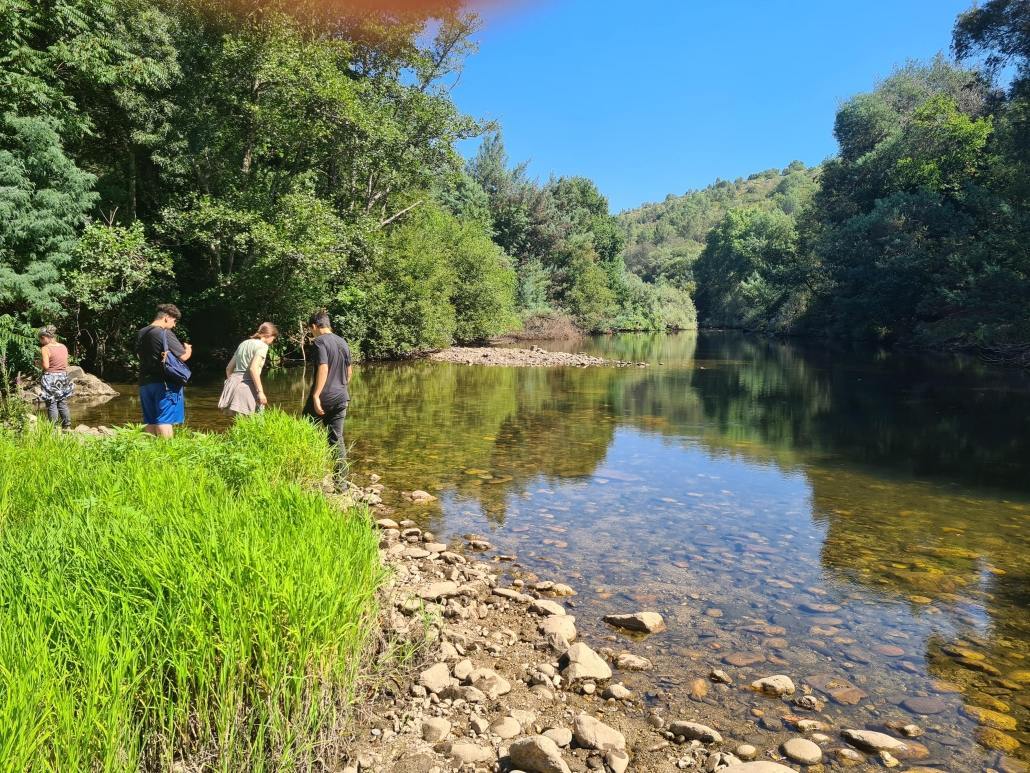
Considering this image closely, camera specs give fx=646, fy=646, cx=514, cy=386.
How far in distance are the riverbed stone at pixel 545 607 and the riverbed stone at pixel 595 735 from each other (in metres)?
1.68

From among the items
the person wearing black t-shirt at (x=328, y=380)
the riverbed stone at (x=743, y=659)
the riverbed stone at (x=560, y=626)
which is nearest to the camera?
the riverbed stone at (x=743, y=659)

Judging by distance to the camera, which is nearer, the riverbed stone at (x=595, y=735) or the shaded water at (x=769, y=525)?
the riverbed stone at (x=595, y=735)

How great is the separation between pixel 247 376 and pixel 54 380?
486 cm

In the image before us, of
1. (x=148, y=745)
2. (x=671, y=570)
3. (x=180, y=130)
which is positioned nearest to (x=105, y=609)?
(x=148, y=745)

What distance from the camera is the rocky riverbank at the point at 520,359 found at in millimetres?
33750

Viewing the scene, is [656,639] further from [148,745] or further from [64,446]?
[64,446]

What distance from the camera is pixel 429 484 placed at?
983cm

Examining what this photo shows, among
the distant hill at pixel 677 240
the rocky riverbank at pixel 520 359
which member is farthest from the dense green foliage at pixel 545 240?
the distant hill at pixel 677 240

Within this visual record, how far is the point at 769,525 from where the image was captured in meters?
8.50

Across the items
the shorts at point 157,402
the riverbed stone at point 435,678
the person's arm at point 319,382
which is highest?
the person's arm at point 319,382

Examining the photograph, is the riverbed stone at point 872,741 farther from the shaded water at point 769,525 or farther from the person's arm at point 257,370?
the person's arm at point 257,370

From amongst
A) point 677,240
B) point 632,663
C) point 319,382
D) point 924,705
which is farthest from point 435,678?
point 677,240

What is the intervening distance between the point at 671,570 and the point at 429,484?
14.0 feet

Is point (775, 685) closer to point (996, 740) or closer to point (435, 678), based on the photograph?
point (996, 740)
